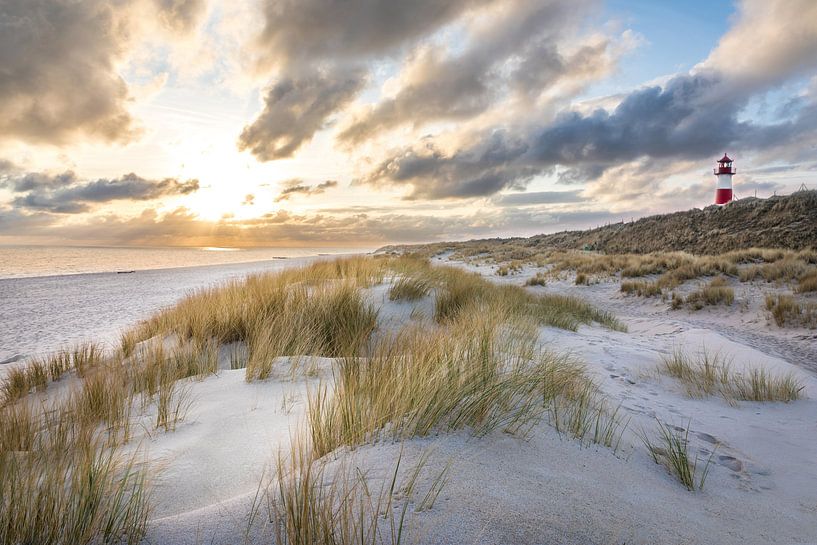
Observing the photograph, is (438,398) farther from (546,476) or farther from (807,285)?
(807,285)

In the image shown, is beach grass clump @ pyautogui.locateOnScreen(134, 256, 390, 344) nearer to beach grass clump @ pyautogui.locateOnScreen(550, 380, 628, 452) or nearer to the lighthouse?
beach grass clump @ pyautogui.locateOnScreen(550, 380, 628, 452)

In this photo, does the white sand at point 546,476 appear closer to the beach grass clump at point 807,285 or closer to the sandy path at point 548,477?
the sandy path at point 548,477

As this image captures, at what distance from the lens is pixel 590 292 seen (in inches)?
540

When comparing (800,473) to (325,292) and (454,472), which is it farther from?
(325,292)

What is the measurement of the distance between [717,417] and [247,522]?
3.78 metres

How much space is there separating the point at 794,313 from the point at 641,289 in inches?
165

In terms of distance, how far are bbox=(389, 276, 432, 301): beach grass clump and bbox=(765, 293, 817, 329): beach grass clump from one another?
7582 mm

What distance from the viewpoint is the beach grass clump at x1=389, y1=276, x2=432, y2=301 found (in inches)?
265

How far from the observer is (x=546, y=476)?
167 cm

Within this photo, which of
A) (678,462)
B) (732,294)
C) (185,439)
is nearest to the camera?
Answer: (678,462)

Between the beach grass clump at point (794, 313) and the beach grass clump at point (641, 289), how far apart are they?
3230mm

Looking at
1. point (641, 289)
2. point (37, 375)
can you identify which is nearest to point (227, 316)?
point (37, 375)

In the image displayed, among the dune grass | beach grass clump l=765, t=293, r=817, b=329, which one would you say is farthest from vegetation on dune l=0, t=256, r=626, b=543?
beach grass clump l=765, t=293, r=817, b=329

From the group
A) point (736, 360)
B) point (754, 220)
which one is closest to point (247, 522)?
point (736, 360)
